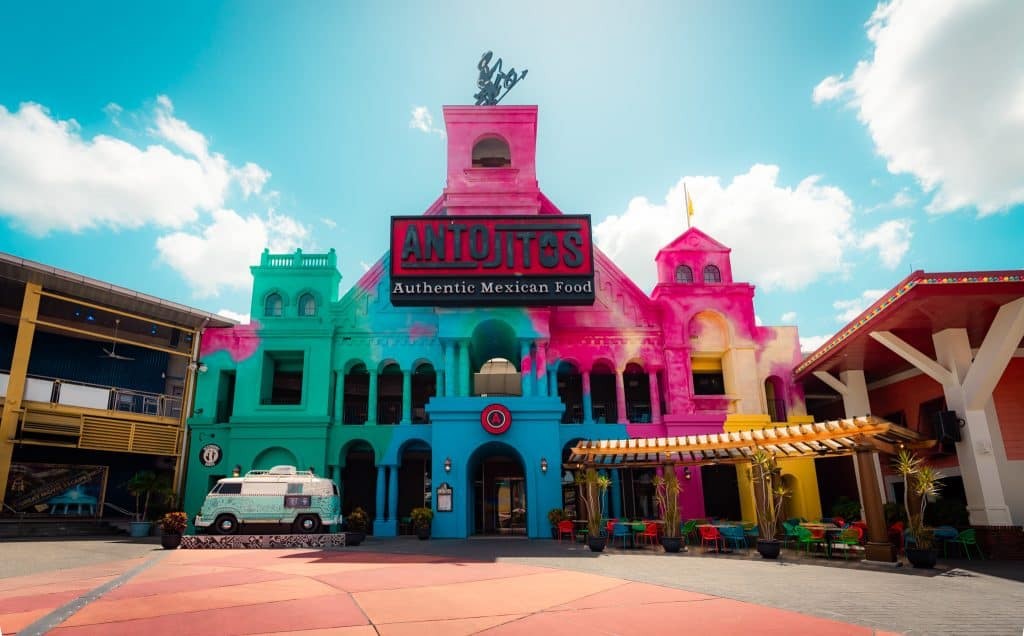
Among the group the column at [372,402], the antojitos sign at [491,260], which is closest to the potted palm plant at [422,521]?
the column at [372,402]

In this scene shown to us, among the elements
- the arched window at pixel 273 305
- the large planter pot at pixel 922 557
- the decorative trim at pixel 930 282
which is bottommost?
the large planter pot at pixel 922 557

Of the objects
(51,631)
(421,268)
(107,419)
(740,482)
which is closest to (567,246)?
(421,268)

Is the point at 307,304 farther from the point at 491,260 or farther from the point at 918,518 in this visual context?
the point at 918,518

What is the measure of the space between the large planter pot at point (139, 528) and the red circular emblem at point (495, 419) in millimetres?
13990

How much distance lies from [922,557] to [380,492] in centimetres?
1978

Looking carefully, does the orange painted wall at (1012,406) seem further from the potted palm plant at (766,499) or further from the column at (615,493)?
the column at (615,493)

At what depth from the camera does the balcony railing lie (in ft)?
78.6

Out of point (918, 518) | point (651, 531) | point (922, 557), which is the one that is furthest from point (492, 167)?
point (922, 557)

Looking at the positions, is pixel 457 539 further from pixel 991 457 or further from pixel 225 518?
pixel 991 457

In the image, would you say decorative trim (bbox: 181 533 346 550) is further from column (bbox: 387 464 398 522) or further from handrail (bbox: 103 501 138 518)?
handrail (bbox: 103 501 138 518)

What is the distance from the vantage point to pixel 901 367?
2397 centimetres

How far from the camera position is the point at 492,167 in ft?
104

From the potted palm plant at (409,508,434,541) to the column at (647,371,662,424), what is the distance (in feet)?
35.3

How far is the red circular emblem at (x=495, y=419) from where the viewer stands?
24734 millimetres
